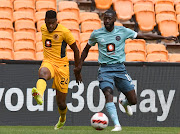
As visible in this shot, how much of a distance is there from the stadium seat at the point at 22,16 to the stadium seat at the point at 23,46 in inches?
62.6

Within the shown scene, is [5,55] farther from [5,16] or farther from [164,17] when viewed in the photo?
[164,17]

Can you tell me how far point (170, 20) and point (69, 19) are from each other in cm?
358

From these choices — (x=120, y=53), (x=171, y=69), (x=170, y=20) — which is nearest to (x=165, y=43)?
(x=170, y=20)

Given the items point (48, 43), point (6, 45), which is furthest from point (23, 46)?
point (48, 43)

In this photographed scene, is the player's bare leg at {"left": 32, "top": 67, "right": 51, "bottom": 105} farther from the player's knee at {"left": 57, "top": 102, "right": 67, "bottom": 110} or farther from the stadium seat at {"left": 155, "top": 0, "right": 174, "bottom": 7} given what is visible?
the stadium seat at {"left": 155, "top": 0, "right": 174, "bottom": 7}

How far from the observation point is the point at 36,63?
34.9ft

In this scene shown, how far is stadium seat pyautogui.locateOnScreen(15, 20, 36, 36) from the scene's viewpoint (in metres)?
13.8

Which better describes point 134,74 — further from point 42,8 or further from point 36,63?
point 42,8

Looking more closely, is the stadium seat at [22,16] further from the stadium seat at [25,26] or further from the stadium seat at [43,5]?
the stadium seat at [43,5]

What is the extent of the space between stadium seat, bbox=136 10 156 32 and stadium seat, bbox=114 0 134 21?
30 cm

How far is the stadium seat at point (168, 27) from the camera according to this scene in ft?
50.6

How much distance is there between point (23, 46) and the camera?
12852 mm

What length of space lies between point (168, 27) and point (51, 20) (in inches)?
310

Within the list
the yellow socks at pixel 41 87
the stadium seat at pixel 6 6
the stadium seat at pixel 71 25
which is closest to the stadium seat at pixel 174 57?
the stadium seat at pixel 71 25
